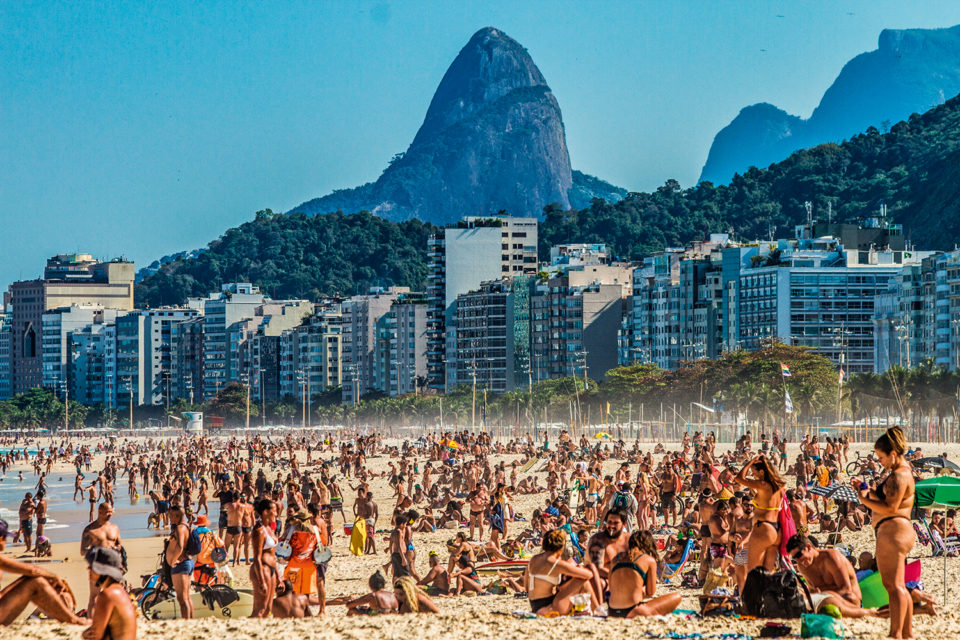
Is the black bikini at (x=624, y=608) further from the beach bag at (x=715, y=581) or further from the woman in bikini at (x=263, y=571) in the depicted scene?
the woman in bikini at (x=263, y=571)

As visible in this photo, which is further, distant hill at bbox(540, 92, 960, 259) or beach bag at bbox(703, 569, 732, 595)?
distant hill at bbox(540, 92, 960, 259)

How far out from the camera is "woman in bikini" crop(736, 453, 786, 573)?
34.6 feet

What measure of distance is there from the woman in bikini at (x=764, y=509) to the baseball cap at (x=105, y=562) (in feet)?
14.3

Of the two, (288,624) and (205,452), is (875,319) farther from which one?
(288,624)

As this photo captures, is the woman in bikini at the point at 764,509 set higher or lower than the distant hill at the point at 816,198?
lower

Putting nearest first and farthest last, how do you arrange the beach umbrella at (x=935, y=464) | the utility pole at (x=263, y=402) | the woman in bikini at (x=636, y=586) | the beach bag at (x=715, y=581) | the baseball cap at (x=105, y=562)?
the baseball cap at (x=105, y=562) < the woman in bikini at (x=636, y=586) < the beach bag at (x=715, y=581) < the beach umbrella at (x=935, y=464) < the utility pole at (x=263, y=402)

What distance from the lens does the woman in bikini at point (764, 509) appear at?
34.6 ft

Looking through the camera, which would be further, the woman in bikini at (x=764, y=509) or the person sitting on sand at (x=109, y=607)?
the woman in bikini at (x=764, y=509)

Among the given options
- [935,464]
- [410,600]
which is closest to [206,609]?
[410,600]

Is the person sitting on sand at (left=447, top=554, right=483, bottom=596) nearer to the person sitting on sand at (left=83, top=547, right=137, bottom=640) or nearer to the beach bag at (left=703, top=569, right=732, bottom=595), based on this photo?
the beach bag at (left=703, top=569, right=732, bottom=595)

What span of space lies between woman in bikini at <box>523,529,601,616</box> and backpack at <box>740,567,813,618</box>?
1154 millimetres

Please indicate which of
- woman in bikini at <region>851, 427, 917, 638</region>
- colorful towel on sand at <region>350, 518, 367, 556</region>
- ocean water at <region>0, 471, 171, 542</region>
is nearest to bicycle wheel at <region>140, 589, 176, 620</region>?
woman in bikini at <region>851, 427, 917, 638</region>

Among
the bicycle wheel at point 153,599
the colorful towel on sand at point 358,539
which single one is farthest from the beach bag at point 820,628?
the colorful towel on sand at point 358,539

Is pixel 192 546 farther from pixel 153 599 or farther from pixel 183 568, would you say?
pixel 153 599
